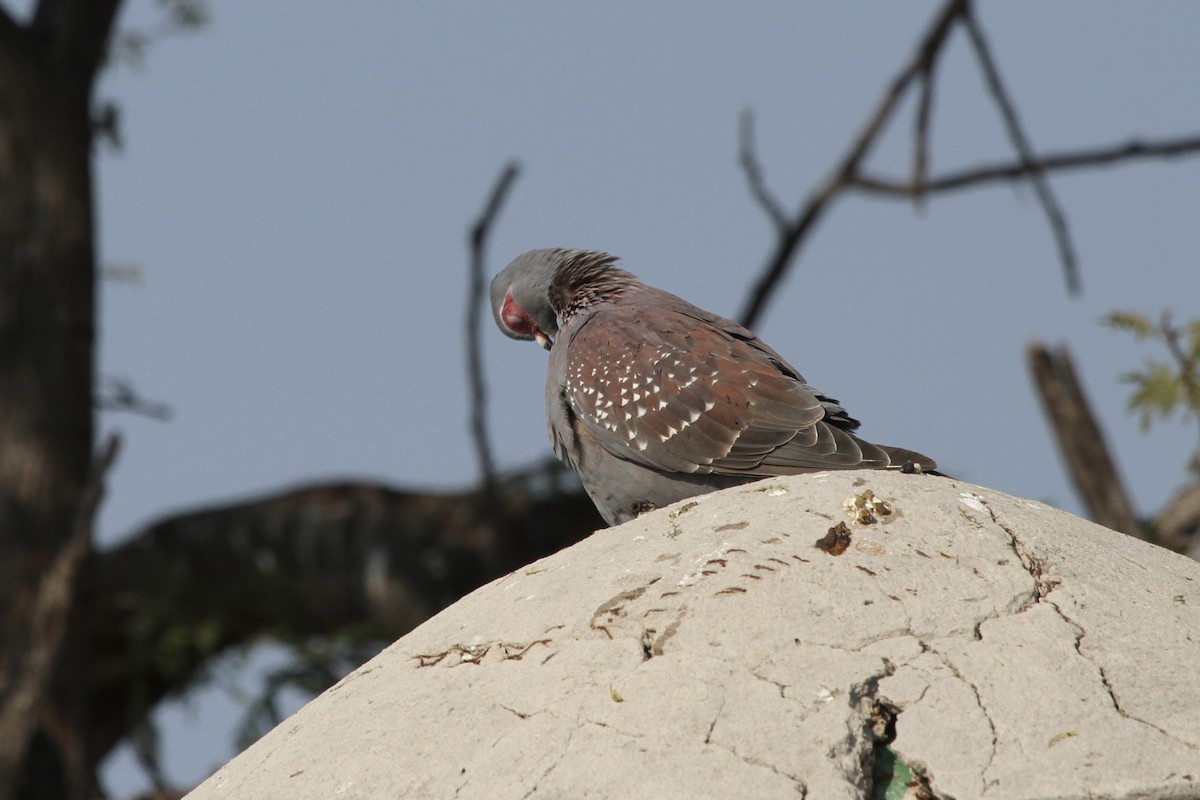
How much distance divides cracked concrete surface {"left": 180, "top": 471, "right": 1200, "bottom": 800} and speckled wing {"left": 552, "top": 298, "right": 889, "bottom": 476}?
98cm

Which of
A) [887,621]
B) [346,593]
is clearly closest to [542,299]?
[887,621]

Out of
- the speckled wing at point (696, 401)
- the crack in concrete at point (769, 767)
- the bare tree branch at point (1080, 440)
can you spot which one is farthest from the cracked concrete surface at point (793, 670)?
the bare tree branch at point (1080, 440)

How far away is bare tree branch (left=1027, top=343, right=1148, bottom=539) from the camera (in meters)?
8.02

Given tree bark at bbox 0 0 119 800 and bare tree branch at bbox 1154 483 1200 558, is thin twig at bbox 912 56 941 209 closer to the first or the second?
bare tree branch at bbox 1154 483 1200 558

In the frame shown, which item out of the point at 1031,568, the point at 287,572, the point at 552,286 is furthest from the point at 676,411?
the point at 287,572

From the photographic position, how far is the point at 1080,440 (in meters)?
8.19

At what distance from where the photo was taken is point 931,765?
323 cm

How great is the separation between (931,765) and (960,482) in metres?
1.12

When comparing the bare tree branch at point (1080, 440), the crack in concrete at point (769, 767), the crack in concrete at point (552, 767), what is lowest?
the bare tree branch at point (1080, 440)

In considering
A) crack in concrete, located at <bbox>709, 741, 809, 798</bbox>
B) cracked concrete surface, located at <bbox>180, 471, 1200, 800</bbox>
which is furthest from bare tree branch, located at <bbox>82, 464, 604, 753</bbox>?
crack in concrete, located at <bbox>709, 741, 809, 798</bbox>

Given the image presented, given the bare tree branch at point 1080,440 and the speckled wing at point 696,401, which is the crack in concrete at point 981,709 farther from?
the bare tree branch at point 1080,440

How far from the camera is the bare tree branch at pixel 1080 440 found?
→ 26.3 feet

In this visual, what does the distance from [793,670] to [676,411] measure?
2.01 m

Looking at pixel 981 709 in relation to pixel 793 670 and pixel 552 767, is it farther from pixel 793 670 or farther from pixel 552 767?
pixel 552 767
